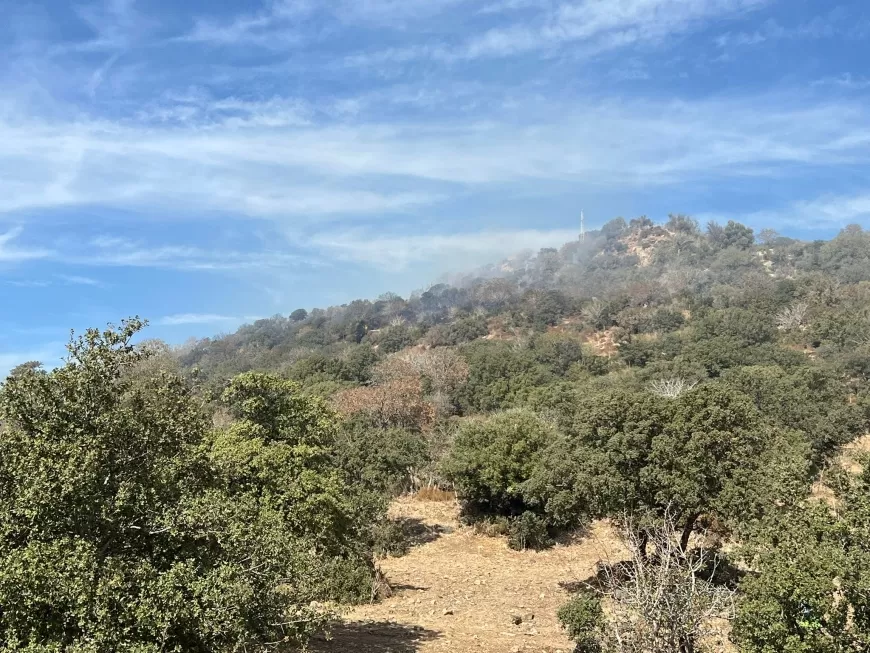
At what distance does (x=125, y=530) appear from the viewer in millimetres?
7473

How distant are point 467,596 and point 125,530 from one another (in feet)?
43.3

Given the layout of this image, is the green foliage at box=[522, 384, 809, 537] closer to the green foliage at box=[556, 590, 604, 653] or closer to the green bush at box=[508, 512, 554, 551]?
the green foliage at box=[556, 590, 604, 653]

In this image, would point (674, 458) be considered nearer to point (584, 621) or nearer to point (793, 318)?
point (584, 621)

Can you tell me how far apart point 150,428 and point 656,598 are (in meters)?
6.83

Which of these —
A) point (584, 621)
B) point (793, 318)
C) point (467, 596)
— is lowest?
point (467, 596)

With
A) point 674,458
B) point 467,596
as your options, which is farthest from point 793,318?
point 467,596

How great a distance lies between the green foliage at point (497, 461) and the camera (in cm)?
2553

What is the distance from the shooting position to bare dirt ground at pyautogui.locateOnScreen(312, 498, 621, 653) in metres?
14.1

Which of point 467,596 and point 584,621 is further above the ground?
point 584,621

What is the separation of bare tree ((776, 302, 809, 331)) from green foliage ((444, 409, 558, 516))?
192ft

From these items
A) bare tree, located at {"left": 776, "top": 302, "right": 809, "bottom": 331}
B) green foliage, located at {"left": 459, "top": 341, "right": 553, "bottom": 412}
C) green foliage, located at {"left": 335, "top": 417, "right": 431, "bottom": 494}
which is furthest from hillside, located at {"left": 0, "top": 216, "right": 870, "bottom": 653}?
bare tree, located at {"left": 776, "top": 302, "right": 809, "bottom": 331}

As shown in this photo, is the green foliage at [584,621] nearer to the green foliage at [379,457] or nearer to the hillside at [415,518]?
the hillside at [415,518]

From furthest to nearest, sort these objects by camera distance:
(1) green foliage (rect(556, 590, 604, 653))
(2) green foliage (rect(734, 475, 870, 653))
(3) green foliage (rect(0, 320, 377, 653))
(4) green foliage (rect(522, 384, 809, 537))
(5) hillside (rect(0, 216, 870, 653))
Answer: (4) green foliage (rect(522, 384, 809, 537)) < (1) green foliage (rect(556, 590, 604, 653)) < (2) green foliage (rect(734, 475, 870, 653)) < (5) hillside (rect(0, 216, 870, 653)) < (3) green foliage (rect(0, 320, 377, 653))

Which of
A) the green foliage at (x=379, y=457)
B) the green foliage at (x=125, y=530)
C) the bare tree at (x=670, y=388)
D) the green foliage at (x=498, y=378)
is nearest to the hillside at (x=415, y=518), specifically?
the green foliage at (x=125, y=530)
